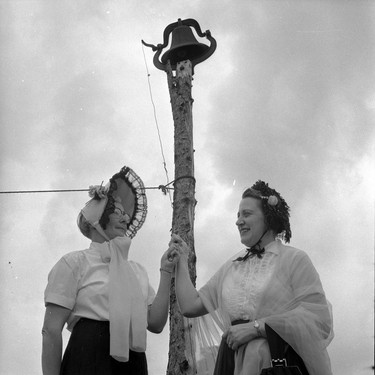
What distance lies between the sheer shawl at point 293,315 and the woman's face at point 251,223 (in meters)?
0.16

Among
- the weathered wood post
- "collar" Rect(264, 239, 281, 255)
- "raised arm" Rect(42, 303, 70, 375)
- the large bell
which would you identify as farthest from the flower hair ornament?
the large bell

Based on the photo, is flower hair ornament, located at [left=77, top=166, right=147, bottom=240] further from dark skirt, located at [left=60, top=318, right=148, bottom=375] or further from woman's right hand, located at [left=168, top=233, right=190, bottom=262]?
dark skirt, located at [left=60, top=318, right=148, bottom=375]

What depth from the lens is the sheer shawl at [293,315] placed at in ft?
9.86

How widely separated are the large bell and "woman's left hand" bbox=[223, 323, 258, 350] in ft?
12.5

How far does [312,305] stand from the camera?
3102 millimetres

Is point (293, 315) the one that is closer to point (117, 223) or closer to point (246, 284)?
point (246, 284)

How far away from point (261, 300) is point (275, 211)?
0.59m

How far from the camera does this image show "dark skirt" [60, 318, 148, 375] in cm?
299

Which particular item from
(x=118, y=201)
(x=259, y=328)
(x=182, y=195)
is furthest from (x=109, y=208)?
(x=182, y=195)

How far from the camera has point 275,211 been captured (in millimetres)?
3486

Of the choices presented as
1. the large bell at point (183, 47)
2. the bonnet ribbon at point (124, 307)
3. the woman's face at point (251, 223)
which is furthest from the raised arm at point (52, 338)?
the large bell at point (183, 47)

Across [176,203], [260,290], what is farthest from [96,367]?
[176,203]

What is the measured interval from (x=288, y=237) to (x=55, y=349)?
58.7 inches

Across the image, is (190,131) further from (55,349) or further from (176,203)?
(55,349)
